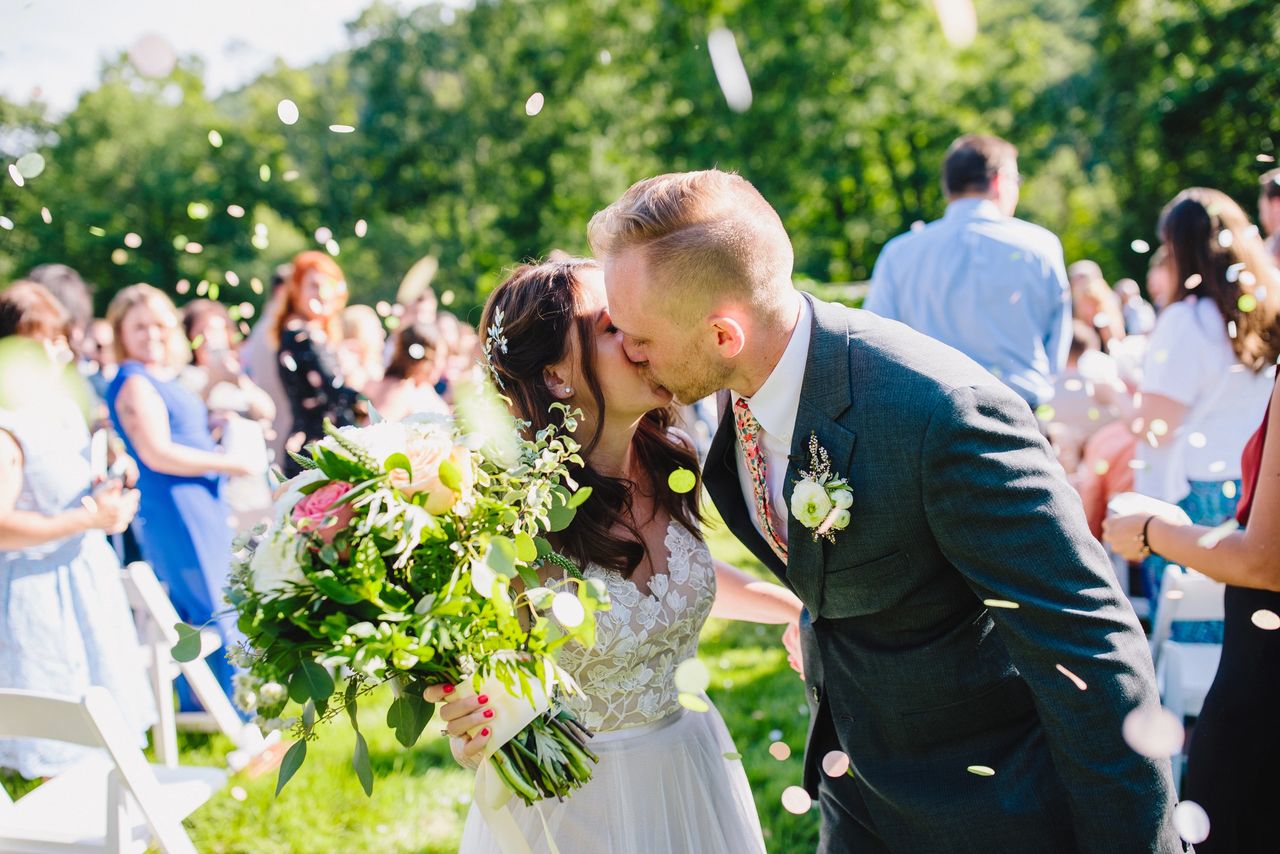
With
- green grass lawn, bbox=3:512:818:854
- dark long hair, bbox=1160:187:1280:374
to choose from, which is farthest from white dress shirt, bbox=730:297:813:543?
dark long hair, bbox=1160:187:1280:374

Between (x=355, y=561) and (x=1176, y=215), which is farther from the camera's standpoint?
(x=1176, y=215)

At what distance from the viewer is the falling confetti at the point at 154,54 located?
271 cm

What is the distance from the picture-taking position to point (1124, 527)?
7.68 ft

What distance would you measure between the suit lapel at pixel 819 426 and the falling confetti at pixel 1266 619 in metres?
1.18

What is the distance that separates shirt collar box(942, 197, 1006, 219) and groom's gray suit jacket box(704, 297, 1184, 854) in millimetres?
3343

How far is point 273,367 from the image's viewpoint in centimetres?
602

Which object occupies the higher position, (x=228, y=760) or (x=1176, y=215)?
(x=1176, y=215)

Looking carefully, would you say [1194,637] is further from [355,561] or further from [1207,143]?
[1207,143]

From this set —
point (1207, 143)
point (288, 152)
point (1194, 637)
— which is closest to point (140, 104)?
point (288, 152)

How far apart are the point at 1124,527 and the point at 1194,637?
1959 mm

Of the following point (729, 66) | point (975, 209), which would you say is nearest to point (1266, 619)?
point (975, 209)

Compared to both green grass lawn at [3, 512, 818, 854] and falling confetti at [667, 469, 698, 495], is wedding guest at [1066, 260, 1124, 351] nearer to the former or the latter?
green grass lawn at [3, 512, 818, 854]

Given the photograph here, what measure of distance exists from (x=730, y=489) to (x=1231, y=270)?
2.74 m

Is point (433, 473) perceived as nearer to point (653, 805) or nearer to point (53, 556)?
point (653, 805)
